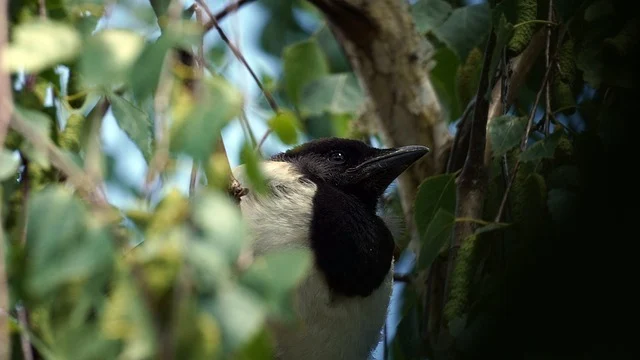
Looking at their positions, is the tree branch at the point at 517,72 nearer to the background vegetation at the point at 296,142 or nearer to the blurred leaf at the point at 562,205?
the background vegetation at the point at 296,142

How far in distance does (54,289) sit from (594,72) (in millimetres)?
1897

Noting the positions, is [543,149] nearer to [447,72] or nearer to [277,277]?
[277,277]

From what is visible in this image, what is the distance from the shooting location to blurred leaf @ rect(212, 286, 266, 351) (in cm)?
178

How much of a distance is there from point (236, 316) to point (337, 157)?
2.79 meters

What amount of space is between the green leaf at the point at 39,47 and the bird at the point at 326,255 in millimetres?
1684

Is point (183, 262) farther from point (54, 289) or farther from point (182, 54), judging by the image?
point (182, 54)

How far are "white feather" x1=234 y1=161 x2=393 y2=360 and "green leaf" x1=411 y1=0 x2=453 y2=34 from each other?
94 cm

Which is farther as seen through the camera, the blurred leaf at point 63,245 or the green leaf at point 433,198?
the green leaf at point 433,198

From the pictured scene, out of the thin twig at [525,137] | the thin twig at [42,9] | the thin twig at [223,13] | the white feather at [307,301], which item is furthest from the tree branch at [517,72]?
the thin twig at [42,9]

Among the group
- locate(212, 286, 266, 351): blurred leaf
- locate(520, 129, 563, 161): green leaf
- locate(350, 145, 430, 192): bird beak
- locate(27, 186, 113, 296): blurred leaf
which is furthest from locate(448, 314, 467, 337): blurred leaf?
locate(27, 186, 113, 296): blurred leaf

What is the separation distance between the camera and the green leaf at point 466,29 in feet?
13.8

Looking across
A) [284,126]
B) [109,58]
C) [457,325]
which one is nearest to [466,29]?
[457,325]

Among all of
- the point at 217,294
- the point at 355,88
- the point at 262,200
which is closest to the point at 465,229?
the point at 262,200

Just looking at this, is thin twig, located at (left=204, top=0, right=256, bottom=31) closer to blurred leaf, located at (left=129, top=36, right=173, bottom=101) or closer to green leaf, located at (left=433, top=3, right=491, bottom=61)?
blurred leaf, located at (left=129, top=36, right=173, bottom=101)
